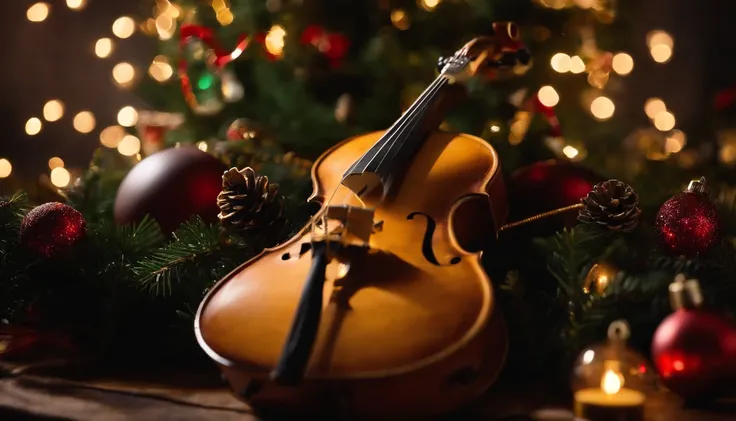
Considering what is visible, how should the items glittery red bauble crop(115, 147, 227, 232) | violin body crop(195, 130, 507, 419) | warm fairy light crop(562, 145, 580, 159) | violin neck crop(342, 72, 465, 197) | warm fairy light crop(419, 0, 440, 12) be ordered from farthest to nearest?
warm fairy light crop(419, 0, 440, 12)
warm fairy light crop(562, 145, 580, 159)
glittery red bauble crop(115, 147, 227, 232)
violin neck crop(342, 72, 465, 197)
violin body crop(195, 130, 507, 419)

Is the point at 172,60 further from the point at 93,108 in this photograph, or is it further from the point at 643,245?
the point at 643,245

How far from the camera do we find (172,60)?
4.94 ft

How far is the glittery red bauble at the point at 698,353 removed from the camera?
2.18ft

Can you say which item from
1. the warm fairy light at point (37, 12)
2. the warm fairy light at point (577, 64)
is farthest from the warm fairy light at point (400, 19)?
the warm fairy light at point (37, 12)

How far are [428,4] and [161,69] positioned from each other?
578 mm

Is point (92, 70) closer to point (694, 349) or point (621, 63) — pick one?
point (621, 63)

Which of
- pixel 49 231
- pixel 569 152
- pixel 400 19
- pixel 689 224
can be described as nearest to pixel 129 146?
pixel 400 19

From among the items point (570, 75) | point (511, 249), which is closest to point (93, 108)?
point (570, 75)

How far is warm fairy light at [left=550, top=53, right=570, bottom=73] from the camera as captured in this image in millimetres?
1387

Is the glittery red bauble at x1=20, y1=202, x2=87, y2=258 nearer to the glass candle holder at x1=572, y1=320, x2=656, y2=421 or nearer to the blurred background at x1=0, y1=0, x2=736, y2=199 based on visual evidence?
the glass candle holder at x1=572, y1=320, x2=656, y2=421

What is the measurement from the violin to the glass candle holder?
87 mm

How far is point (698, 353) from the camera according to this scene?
26.2 inches

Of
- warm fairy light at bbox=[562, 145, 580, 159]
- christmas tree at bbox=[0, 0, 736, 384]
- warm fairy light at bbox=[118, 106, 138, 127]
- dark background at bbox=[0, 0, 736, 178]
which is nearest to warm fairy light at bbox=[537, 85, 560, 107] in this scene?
christmas tree at bbox=[0, 0, 736, 384]

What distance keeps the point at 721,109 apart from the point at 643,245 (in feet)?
3.63
